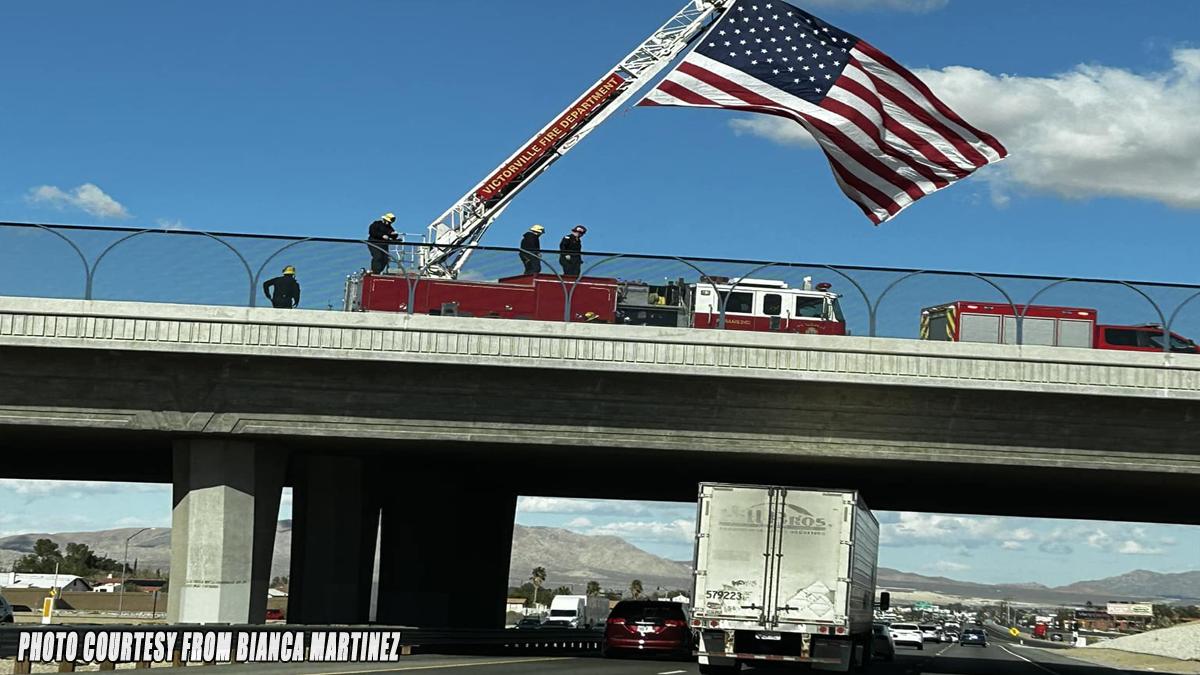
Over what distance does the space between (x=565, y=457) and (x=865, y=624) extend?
304 inches

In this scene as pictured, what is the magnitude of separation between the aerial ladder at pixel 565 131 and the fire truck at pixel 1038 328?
471 inches

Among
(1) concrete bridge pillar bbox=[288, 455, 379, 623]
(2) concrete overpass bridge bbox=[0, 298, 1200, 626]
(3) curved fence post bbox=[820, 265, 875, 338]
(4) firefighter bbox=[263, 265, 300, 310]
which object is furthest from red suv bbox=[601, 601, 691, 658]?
(4) firefighter bbox=[263, 265, 300, 310]

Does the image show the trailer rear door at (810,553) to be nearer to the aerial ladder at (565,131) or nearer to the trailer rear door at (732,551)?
the trailer rear door at (732,551)

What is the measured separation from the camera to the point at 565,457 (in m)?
33.5

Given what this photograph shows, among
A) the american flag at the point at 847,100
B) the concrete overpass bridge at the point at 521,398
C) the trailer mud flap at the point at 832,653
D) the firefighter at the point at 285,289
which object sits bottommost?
the trailer mud flap at the point at 832,653

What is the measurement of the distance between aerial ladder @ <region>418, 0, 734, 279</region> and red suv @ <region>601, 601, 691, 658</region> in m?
10.6

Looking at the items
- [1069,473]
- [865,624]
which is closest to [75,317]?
[865,624]

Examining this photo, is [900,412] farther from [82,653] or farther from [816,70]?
[82,653]

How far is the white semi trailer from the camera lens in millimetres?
26078

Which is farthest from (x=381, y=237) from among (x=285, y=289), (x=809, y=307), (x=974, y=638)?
(x=974, y=638)

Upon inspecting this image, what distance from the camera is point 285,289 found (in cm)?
2853

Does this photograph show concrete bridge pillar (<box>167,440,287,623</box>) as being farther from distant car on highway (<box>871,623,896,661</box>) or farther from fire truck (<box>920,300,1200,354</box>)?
distant car on highway (<box>871,623,896,661</box>)

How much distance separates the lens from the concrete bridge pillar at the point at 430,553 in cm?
4284

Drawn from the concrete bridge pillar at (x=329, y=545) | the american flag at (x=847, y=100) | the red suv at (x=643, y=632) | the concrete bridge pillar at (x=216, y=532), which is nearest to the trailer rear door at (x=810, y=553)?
the american flag at (x=847, y=100)
